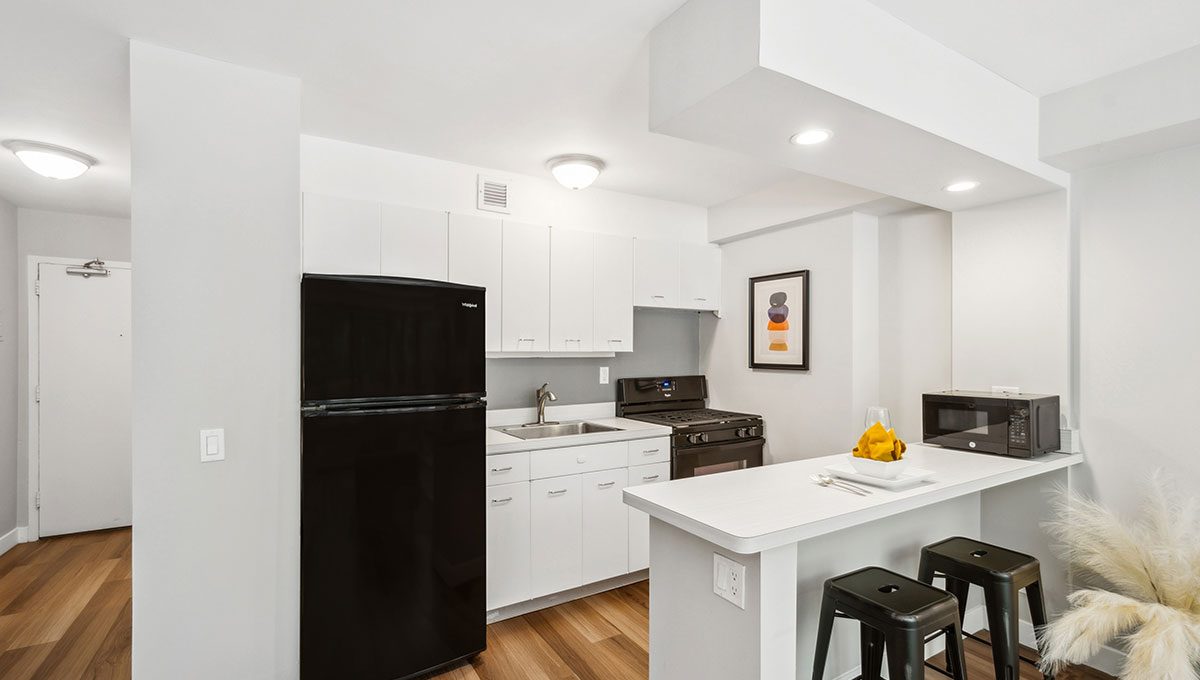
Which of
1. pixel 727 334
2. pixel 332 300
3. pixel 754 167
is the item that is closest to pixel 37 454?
pixel 332 300

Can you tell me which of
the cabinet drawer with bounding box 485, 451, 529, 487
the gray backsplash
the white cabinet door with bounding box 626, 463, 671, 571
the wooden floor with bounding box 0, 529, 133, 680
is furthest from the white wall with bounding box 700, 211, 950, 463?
the wooden floor with bounding box 0, 529, 133, 680

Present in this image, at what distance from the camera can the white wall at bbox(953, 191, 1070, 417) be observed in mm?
2631

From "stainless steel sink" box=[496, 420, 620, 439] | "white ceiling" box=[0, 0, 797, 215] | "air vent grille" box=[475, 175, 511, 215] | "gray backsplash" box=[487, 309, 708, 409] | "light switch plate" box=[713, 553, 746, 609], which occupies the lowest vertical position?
"light switch plate" box=[713, 553, 746, 609]

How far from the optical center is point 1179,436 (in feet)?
7.67

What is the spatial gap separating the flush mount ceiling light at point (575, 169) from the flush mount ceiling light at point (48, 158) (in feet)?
8.34

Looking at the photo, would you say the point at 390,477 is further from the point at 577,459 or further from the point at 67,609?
the point at 67,609

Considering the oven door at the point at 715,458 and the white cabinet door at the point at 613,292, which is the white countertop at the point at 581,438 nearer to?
the oven door at the point at 715,458

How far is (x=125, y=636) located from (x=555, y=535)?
223 cm

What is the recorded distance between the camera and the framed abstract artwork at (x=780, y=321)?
3730 mm

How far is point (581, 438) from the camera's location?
10.7ft

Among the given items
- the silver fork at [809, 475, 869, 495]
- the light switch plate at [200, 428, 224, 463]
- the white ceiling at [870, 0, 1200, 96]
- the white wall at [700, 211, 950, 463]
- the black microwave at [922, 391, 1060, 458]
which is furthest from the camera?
the white wall at [700, 211, 950, 463]

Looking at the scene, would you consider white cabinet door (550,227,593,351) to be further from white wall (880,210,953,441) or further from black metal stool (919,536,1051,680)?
black metal stool (919,536,1051,680)

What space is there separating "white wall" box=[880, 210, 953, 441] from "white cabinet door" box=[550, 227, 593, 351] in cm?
185

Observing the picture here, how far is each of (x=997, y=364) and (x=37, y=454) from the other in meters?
6.44
